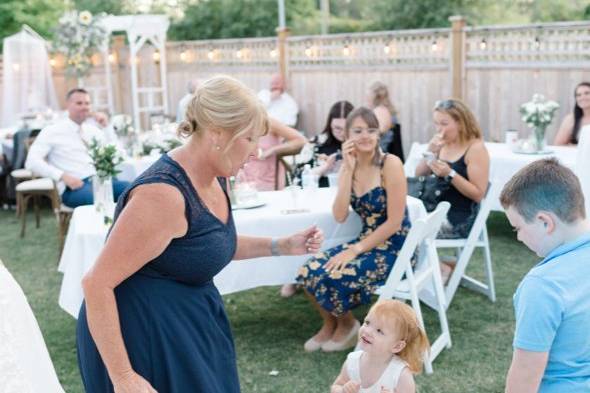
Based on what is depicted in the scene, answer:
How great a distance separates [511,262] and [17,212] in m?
5.70

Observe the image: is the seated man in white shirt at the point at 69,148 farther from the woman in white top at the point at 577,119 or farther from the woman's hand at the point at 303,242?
the woman's hand at the point at 303,242

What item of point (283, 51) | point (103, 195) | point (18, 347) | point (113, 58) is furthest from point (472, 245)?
point (113, 58)

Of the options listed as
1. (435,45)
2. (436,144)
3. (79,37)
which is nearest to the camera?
(436,144)

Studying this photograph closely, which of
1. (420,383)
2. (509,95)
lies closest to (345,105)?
(420,383)

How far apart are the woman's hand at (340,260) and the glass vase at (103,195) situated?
131 centimetres

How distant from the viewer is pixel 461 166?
16.7 feet

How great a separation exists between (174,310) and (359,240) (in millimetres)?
2408

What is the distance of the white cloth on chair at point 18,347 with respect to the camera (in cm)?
161

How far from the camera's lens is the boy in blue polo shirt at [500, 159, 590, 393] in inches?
66.7

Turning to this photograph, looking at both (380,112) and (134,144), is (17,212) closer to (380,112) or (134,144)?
(134,144)

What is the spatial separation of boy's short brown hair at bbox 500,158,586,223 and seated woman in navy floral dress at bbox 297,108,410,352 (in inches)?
96.1

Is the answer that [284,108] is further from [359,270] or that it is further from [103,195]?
[359,270]

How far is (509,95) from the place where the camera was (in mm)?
9398

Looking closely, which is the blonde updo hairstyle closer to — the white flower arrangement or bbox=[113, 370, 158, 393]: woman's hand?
bbox=[113, 370, 158, 393]: woman's hand
